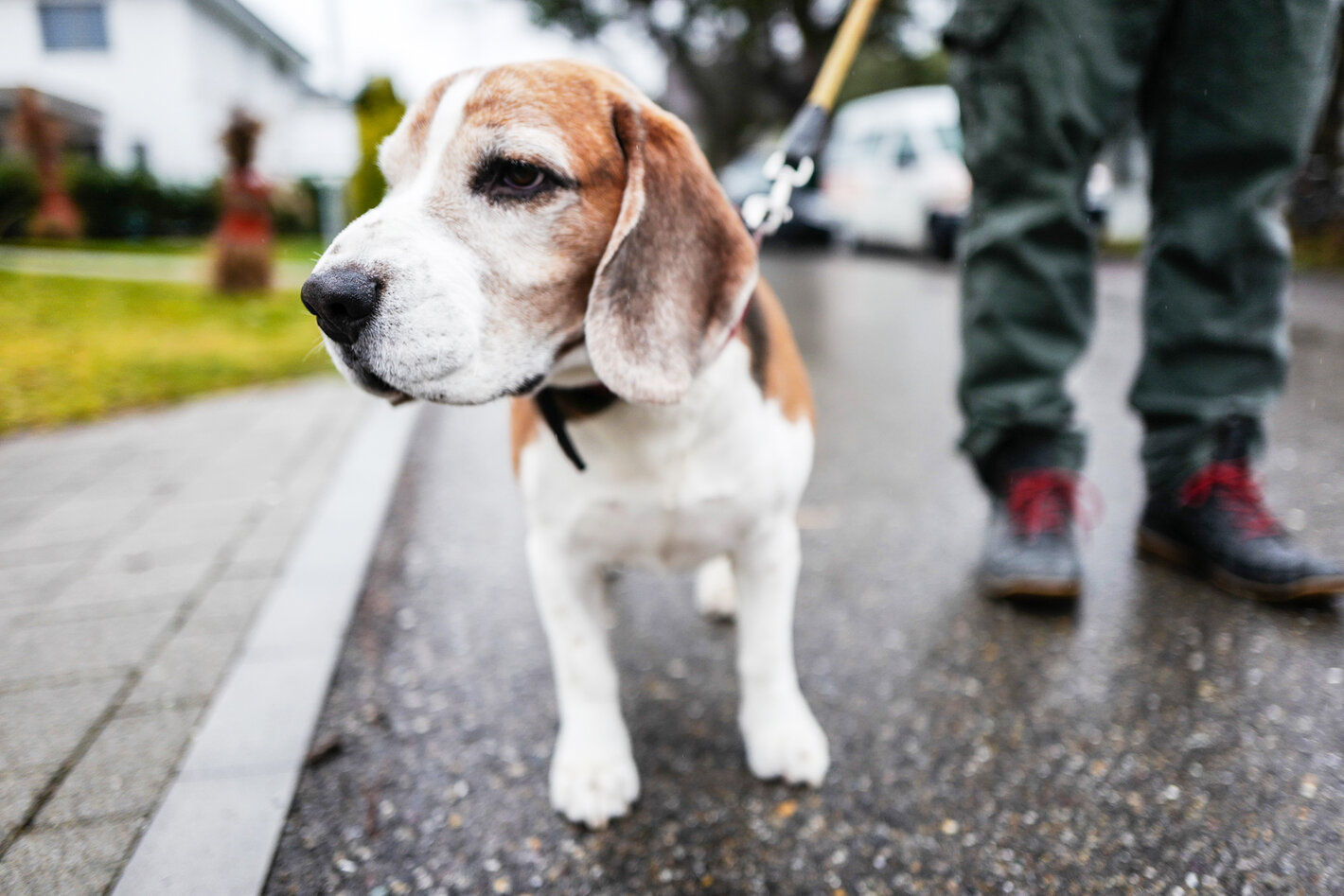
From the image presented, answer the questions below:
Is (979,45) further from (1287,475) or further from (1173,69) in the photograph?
(1287,475)

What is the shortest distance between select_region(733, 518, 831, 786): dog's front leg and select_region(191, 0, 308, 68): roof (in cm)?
683

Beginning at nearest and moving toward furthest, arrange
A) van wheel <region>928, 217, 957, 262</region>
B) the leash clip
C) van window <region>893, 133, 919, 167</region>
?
1. the leash clip
2. van wheel <region>928, 217, 957, 262</region>
3. van window <region>893, 133, 919, 167</region>

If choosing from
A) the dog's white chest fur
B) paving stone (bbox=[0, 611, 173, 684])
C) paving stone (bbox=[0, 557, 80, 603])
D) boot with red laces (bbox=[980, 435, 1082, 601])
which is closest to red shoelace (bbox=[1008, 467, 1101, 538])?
boot with red laces (bbox=[980, 435, 1082, 601])

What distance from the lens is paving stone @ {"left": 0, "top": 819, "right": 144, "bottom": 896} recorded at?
55.7 inches

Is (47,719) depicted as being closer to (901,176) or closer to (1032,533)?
(1032,533)

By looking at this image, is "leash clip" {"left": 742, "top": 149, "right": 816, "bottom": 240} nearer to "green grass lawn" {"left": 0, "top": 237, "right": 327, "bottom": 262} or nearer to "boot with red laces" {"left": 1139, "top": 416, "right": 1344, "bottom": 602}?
"boot with red laces" {"left": 1139, "top": 416, "right": 1344, "bottom": 602}

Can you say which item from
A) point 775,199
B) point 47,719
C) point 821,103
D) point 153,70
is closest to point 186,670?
point 47,719

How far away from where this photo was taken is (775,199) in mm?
1914

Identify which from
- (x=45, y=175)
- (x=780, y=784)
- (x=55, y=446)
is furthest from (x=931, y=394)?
(x=45, y=175)

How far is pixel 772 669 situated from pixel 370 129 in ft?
42.1

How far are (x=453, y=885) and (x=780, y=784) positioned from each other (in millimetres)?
614

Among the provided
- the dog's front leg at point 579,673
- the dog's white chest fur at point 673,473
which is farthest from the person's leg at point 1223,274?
the dog's front leg at point 579,673

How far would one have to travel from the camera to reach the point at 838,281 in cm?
973

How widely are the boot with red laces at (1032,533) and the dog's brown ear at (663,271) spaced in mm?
1170
